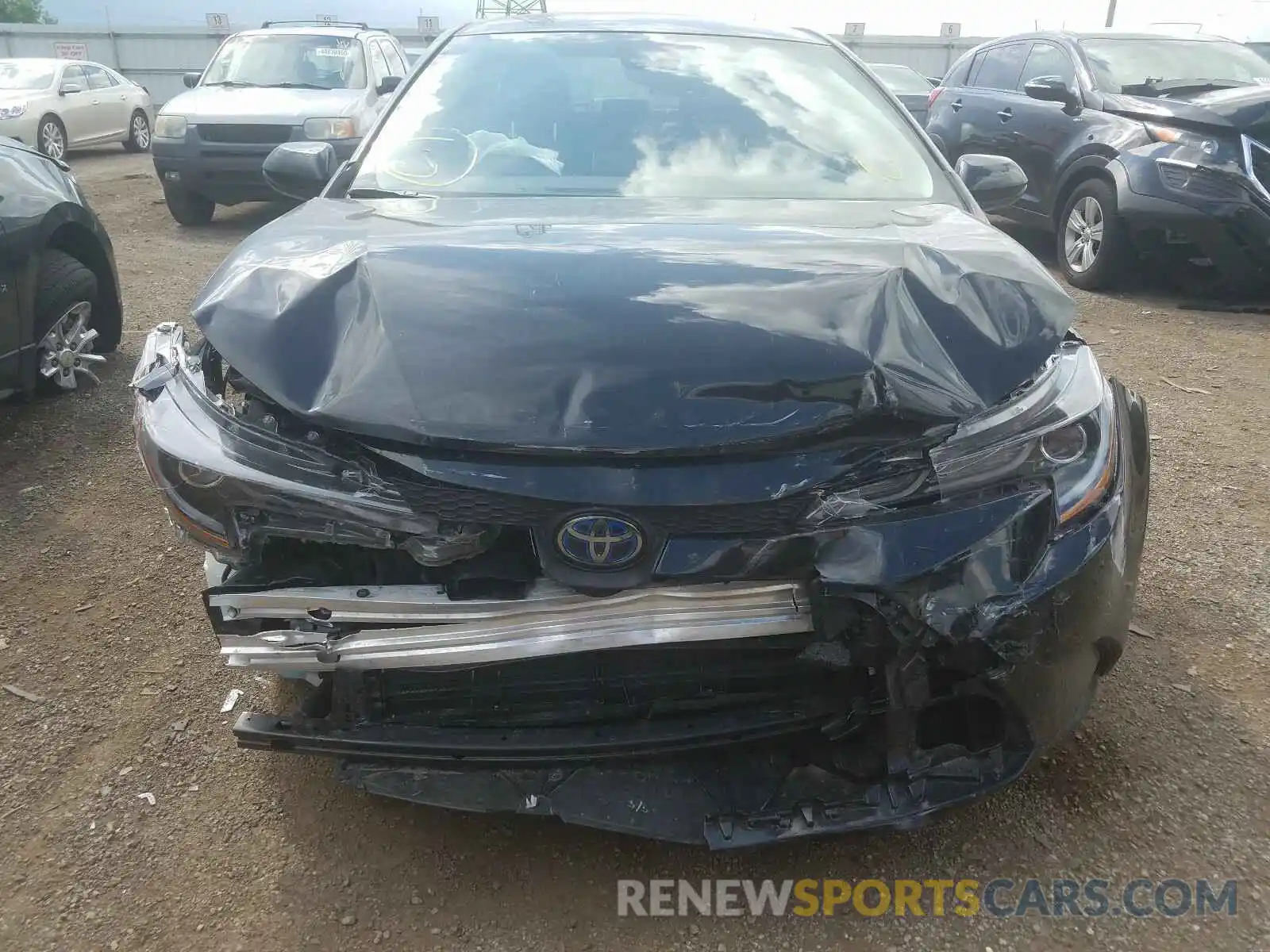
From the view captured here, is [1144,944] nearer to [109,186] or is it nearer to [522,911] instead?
[522,911]

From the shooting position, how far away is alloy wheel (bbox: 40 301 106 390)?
4254 millimetres

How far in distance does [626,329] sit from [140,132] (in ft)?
52.0

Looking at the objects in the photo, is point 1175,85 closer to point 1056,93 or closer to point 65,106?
point 1056,93

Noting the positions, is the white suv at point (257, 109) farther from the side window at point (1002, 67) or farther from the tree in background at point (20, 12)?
the tree in background at point (20, 12)

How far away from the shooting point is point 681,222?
2.28m

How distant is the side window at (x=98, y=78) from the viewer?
13.5 meters

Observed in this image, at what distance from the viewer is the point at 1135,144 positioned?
6.04 metres

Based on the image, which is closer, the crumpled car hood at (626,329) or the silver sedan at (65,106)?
the crumpled car hood at (626,329)

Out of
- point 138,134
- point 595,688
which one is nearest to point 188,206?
point 138,134

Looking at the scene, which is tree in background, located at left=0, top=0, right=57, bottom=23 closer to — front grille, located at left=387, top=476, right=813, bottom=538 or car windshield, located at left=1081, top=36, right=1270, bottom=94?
car windshield, located at left=1081, top=36, right=1270, bottom=94

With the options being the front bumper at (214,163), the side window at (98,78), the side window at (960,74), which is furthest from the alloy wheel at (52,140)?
the side window at (960,74)

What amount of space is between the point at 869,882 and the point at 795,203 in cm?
166

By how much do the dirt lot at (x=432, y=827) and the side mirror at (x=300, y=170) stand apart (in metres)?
1.27

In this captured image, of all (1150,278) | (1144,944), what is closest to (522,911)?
(1144,944)
